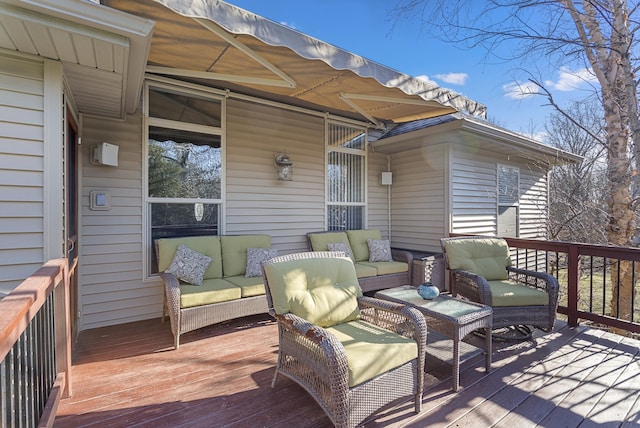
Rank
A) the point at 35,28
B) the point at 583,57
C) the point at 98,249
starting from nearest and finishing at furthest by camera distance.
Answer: the point at 35,28 < the point at 98,249 < the point at 583,57

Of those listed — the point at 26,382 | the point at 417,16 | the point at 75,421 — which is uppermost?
the point at 417,16

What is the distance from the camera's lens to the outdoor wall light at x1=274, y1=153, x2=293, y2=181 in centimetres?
500

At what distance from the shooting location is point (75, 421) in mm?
2104

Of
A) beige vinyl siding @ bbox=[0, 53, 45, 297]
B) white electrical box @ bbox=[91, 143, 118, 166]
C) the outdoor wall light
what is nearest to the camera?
beige vinyl siding @ bbox=[0, 53, 45, 297]

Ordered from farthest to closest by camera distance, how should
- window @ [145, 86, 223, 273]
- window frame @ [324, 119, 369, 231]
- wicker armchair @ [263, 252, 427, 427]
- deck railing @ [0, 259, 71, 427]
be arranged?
window frame @ [324, 119, 369, 231], window @ [145, 86, 223, 273], wicker armchair @ [263, 252, 427, 427], deck railing @ [0, 259, 71, 427]

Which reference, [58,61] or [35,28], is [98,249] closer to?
[58,61]

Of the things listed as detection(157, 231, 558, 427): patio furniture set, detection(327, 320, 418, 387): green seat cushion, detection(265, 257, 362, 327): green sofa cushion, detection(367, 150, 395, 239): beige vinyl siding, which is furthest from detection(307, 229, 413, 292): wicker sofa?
detection(327, 320, 418, 387): green seat cushion

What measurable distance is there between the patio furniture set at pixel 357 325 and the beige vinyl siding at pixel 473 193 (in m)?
2.24

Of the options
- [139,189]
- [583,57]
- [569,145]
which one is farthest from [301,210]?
[569,145]

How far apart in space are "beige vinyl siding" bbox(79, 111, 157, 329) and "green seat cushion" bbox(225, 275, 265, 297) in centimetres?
111

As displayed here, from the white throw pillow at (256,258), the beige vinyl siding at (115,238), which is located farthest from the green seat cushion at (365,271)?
the beige vinyl siding at (115,238)

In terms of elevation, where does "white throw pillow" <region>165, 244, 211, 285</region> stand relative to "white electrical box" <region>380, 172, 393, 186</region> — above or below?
below

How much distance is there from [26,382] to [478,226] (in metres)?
6.45

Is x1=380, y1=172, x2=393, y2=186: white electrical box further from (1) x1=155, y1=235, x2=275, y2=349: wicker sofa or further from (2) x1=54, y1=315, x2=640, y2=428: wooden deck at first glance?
(2) x1=54, y1=315, x2=640, y2=428: wooden deck
